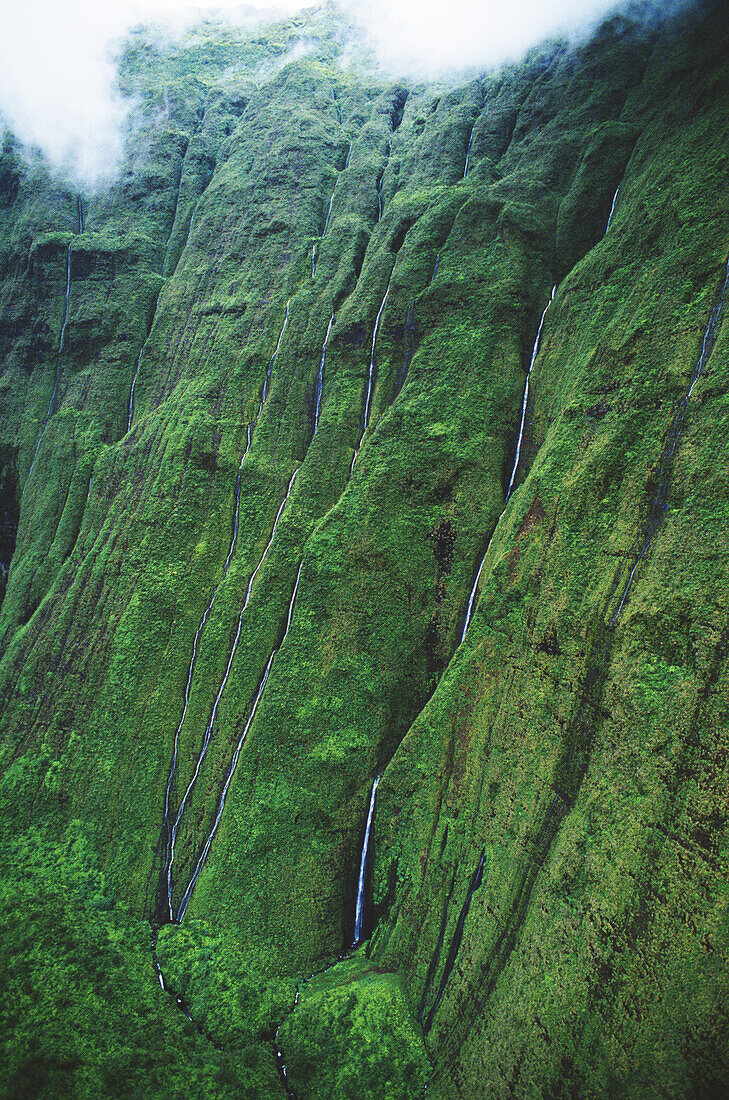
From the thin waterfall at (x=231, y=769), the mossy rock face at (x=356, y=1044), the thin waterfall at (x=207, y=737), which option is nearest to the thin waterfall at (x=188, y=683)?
the thin waterfall at (x=207, y=737)

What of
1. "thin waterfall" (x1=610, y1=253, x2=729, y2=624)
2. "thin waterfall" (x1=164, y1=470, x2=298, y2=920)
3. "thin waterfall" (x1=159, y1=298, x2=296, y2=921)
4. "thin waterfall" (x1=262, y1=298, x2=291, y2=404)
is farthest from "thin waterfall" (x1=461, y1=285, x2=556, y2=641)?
"thin waterfall" (x1=262, y1=298, x2=291, y2=404)

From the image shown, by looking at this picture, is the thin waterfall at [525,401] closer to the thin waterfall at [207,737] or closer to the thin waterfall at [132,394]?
the thin waterfall at [207,737]

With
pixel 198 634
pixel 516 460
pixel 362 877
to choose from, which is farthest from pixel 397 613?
pixel 198 634

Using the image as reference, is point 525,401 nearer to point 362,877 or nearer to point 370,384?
point 370,384

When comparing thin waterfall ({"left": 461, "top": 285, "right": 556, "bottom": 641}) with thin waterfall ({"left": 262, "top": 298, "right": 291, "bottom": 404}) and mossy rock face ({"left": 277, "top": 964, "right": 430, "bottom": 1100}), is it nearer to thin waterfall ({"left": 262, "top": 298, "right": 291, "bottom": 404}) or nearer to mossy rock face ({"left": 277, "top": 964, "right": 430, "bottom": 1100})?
mossy rock face ({"left": 277, "top": 964, "right": 430, "bottom": 1100})

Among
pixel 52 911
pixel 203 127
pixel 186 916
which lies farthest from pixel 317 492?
pixel 203 127
